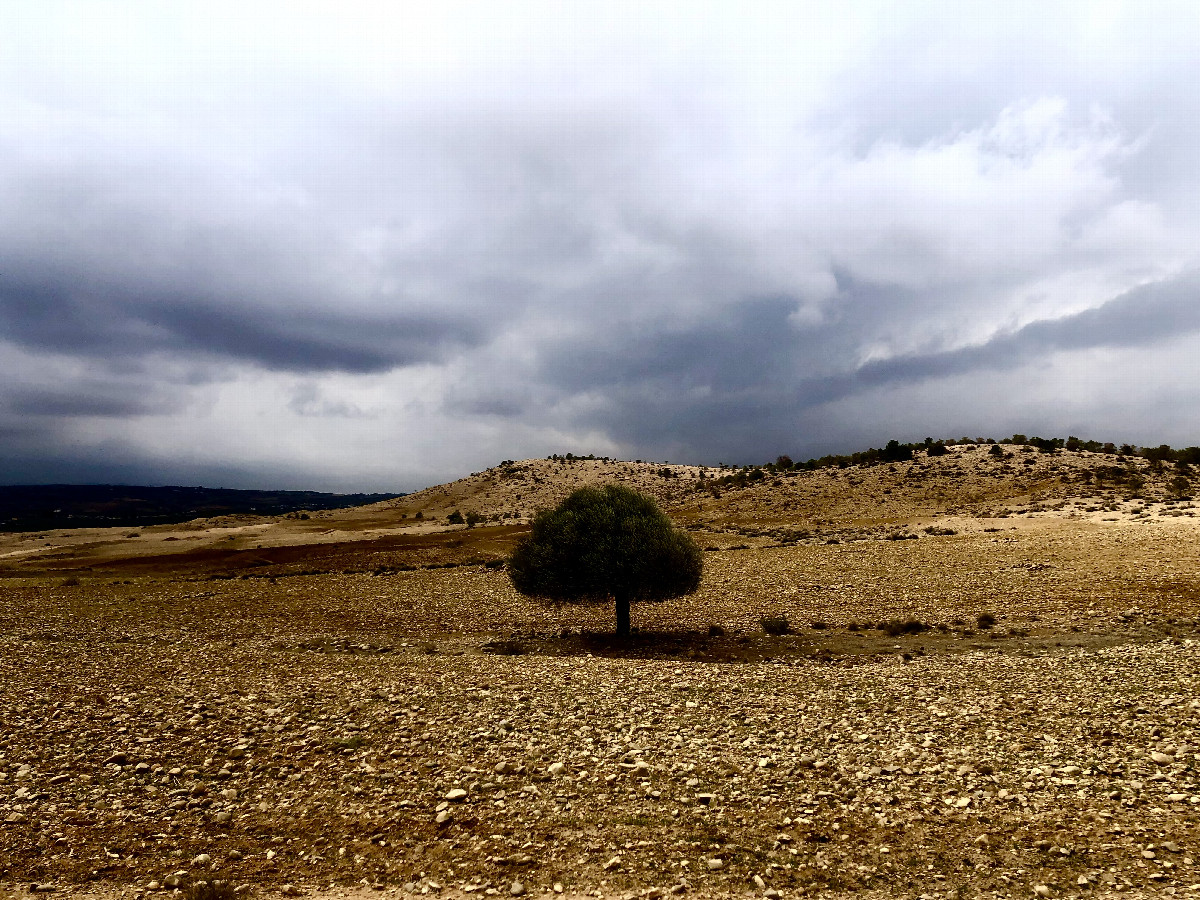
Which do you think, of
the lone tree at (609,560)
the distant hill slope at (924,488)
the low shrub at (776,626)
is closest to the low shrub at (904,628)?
the low shrub at (776,626)

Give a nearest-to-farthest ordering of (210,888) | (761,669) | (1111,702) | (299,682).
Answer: (210,888)
(1111,702)
(299,682)
(761,669)

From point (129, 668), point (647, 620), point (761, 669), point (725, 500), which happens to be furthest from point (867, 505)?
point (129, 668)

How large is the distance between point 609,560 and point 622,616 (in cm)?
253

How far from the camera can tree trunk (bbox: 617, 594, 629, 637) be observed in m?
25.5

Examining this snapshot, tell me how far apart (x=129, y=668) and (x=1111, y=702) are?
87.1ft

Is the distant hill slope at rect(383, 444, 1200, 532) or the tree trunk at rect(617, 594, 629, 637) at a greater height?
the distant hill slope at rect(383, 444, 1200, 532)

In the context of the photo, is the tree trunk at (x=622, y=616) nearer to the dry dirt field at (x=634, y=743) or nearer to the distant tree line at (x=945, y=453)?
the dry dirt field at (x=634, y=743)

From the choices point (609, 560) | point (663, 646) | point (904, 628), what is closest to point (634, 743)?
point (663, 646)

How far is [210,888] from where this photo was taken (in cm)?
832

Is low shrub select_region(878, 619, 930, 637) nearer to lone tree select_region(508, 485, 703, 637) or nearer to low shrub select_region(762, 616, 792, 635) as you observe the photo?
low shrub select_region(762, 616, 792, 635)

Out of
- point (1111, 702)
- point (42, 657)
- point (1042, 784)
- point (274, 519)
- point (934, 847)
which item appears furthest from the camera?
point (274, 519)

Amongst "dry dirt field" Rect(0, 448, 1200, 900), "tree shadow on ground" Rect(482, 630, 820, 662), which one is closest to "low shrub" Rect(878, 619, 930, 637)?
"dry dirt field" Rect(0, 448, 1200, 900)

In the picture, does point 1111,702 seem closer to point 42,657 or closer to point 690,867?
point 690,867

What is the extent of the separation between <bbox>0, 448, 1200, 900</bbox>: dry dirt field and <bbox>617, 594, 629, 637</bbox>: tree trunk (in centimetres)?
82
